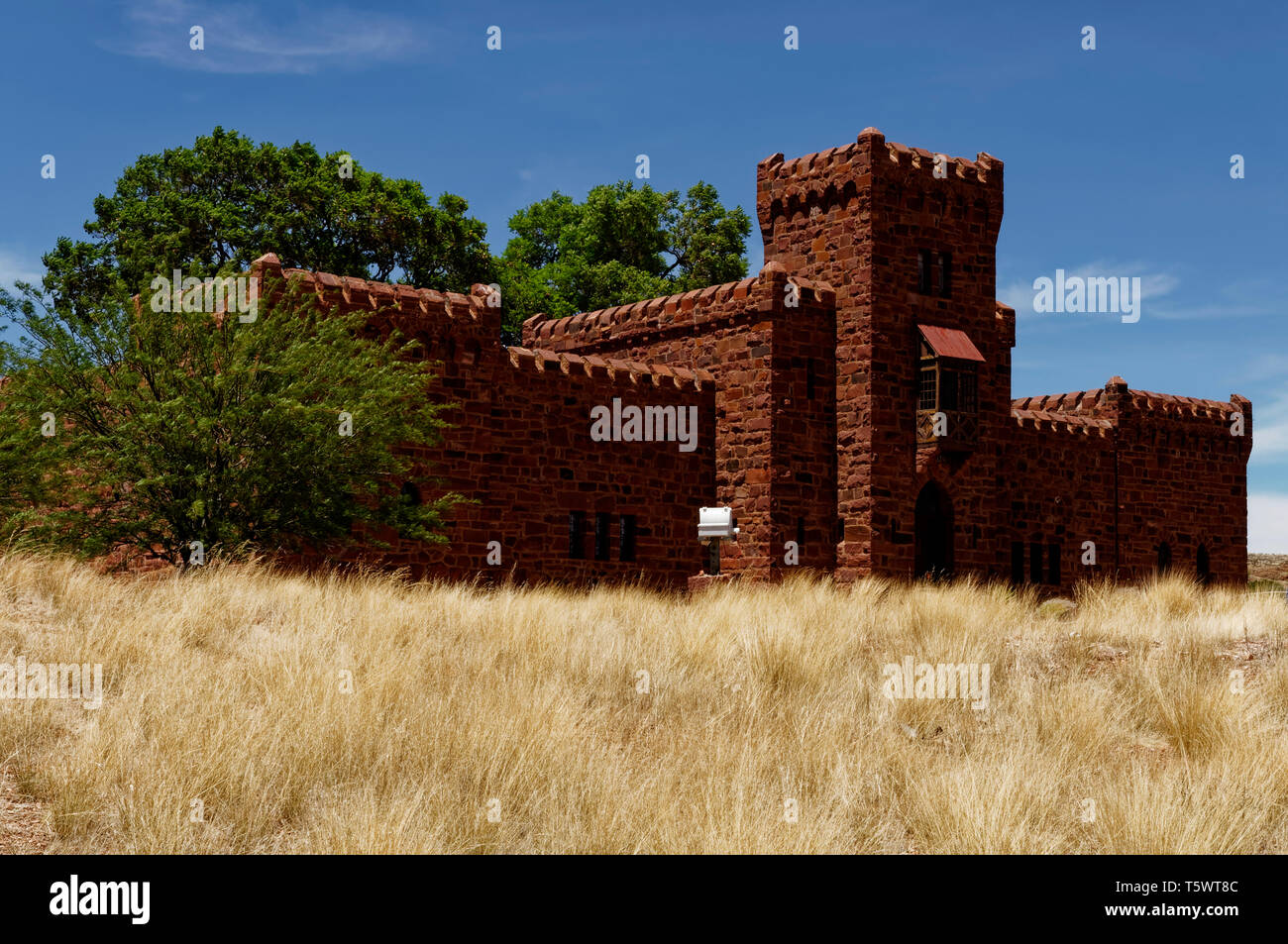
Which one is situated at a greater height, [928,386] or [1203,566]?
[928,386]

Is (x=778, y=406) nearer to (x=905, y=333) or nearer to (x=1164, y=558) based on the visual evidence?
(x=905, y=333)

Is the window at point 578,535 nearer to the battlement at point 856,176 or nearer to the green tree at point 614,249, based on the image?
the battlement at point 856,176

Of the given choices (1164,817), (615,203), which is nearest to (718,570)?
(1164,817)

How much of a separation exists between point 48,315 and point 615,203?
28.5 m

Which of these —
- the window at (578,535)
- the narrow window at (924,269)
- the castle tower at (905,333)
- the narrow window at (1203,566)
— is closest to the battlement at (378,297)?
the window at (578,535)

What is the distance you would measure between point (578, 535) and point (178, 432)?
8458 millimetres

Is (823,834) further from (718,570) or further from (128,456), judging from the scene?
(718,570)

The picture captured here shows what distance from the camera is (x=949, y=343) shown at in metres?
24.8

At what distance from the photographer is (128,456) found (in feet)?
52.0

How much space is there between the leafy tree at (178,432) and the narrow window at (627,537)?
6.58 metres

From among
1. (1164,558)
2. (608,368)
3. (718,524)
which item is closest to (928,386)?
(718,524)

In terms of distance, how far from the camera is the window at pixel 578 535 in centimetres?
2258

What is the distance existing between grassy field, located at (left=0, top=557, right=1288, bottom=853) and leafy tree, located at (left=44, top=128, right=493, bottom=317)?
22.4 meters

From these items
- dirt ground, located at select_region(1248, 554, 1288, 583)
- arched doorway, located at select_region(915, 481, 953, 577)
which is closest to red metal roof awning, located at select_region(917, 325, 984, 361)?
arched doorway, located at select_region(915, 481, 953, 577)
